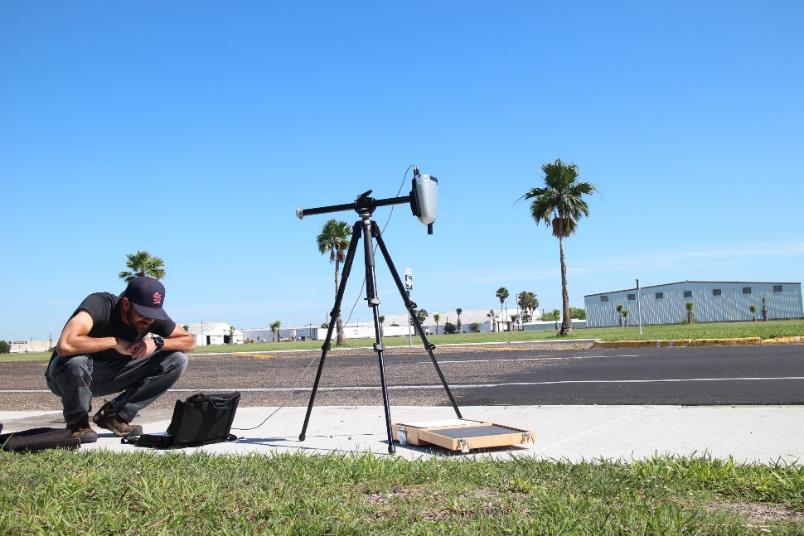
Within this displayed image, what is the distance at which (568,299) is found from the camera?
4306 cm

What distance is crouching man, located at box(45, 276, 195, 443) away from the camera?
519 centimetres

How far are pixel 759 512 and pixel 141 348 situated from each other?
13.8 ft

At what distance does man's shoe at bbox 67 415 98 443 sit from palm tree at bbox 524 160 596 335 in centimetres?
3942

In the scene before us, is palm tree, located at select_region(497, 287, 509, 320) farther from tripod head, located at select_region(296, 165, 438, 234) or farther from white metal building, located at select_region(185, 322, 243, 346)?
tripod head, located at select_region(296, 165, 438, 234)

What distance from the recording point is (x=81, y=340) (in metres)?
5.11

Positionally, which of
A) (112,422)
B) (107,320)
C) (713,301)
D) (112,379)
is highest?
(713,301)

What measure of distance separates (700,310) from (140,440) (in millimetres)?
98260

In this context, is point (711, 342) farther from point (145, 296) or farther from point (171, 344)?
point (145, 296)


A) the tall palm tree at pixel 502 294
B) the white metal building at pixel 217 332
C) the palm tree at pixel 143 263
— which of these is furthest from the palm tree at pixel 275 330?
the palm tree at pixel 143 263

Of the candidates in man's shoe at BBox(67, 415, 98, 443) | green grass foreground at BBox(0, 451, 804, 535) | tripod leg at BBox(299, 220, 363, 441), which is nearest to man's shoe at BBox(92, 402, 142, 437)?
man's shoe at BBox(67, 415, 98, 443)

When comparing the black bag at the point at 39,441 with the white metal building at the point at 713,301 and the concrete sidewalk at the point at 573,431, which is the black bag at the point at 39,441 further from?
the white metal building at the point at 713,301

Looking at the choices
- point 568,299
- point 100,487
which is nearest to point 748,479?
point 100,487

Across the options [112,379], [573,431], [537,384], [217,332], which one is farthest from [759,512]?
[217,332]

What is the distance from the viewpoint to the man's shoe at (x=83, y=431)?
5242mm
